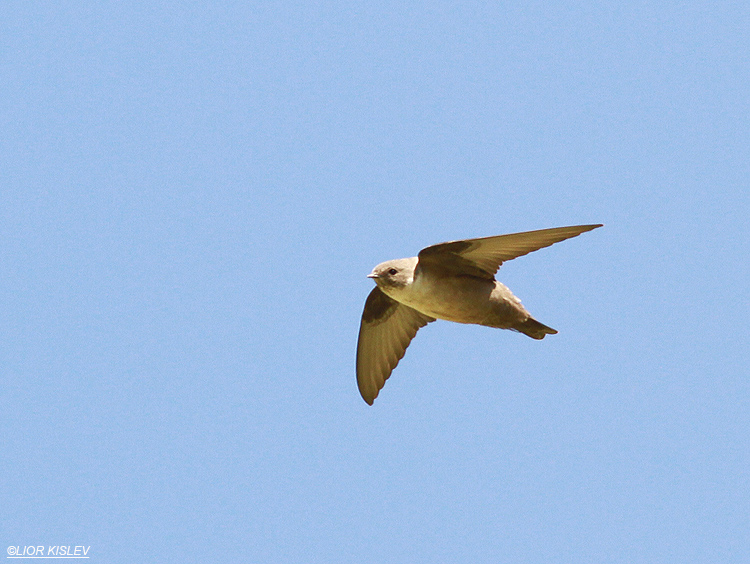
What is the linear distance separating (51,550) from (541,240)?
4.42 metres

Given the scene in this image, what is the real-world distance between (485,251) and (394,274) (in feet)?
2.31

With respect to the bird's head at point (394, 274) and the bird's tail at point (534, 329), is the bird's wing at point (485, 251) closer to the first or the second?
the bird's head at point (394, 274)

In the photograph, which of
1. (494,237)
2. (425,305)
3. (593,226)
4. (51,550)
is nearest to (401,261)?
(425,305)

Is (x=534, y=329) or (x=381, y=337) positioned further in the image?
(x=381, y=337)

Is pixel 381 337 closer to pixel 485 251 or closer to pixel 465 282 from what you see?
pixel 465 282

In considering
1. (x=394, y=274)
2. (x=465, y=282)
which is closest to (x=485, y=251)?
(x=465, y=282)

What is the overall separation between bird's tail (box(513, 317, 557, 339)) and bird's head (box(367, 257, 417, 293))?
916mm

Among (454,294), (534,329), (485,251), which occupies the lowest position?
(534,329)

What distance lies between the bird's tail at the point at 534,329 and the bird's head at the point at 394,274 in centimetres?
92

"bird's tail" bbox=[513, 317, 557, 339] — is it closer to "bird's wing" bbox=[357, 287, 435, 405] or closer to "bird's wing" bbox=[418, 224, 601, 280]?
"bird's wing" bbox=[418, 224, 601, 280]

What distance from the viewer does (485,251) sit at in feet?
22.6

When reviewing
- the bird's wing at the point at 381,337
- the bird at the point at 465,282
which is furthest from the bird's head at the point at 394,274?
the bird's wing at the point at 381,337

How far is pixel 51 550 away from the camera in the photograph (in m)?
7.29

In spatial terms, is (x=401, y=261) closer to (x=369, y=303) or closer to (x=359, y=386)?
(x=369, y=303)
